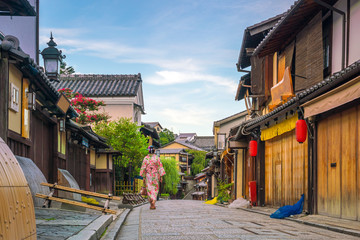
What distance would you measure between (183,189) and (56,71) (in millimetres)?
65903

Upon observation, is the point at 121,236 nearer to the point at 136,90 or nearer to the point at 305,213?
the point at 305,213

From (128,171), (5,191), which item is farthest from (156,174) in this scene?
(128,171)

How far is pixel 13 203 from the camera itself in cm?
296

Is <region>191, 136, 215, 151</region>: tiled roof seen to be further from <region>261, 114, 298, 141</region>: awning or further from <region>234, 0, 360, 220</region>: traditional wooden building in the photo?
<region>261, 114, 298, 141</region>: awning

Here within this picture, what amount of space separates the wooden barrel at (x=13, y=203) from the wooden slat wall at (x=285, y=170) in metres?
11.4

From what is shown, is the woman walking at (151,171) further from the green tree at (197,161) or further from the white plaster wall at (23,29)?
the green tree at (197,161)

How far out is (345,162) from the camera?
10883 mm

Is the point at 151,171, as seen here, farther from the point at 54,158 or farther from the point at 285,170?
the point at 285,170

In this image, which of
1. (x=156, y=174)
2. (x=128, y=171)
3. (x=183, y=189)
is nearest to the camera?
(x=156, y=174)

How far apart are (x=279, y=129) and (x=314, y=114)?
15.0ft

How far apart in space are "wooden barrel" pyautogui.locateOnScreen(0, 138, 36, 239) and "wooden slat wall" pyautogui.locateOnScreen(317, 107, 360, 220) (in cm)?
841

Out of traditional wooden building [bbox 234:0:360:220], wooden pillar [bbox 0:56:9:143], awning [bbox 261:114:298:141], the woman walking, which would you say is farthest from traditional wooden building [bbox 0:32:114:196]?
awning [bbox 261:114:298:141]

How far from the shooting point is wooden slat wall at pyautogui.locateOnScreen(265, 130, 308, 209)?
14367 mm

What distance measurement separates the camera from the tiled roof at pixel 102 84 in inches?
1556
